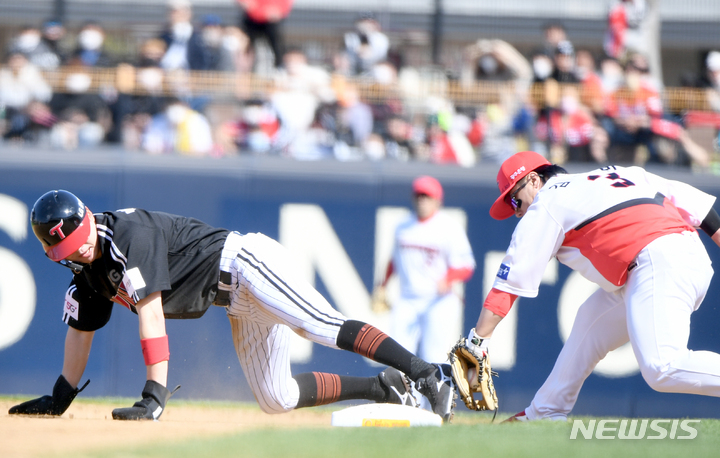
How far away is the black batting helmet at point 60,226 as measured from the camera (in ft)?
13.1

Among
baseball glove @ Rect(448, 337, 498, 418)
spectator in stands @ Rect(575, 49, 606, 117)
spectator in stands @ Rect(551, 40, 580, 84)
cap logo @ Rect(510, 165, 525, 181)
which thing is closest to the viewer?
baseball glove @ Rect(448, 337, 498, 418)

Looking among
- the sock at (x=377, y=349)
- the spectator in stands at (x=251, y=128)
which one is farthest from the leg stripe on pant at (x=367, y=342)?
the spectator in stands at (x=251, y=128)

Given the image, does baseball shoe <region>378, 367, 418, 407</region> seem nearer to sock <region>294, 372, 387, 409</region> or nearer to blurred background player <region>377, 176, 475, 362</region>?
sock <region>294, 372, 387, 409</region>

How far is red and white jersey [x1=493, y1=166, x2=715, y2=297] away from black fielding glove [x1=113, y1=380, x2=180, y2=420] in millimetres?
1848

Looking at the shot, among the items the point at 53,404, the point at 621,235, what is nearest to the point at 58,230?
the point at 53,404

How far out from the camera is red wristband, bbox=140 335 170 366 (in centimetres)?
407

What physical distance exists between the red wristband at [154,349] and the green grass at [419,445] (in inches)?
25.2

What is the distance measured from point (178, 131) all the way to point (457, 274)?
3722 millimetres

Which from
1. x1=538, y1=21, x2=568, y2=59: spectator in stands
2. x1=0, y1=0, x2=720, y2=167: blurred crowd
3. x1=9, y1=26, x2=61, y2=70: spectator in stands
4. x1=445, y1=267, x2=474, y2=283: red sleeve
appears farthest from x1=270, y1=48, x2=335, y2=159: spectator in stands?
x1=538, y1=21, x2=568, y2=59: spectator in stands

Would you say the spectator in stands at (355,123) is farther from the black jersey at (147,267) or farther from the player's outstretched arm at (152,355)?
the player's outstretched arm at (152,355)

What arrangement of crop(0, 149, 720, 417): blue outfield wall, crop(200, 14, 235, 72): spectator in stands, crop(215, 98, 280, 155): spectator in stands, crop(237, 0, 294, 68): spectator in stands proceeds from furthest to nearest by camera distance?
1. crop(237, 0, 294, 68): spectator in stands
2. crop(200, 14, 235, 72): spectator in stands
3. crop(215, 98, 280, 155): spectator in stands
4. crop(0, 149, 720, 417): blue outfield wall

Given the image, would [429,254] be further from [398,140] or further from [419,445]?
[419,445]

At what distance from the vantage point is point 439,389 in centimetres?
423

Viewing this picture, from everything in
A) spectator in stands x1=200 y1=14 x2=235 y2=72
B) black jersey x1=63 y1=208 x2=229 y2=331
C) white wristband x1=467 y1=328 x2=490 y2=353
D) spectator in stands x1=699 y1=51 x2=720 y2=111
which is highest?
spectator in stands x1=200 y1=14 x2=235 y2=72
